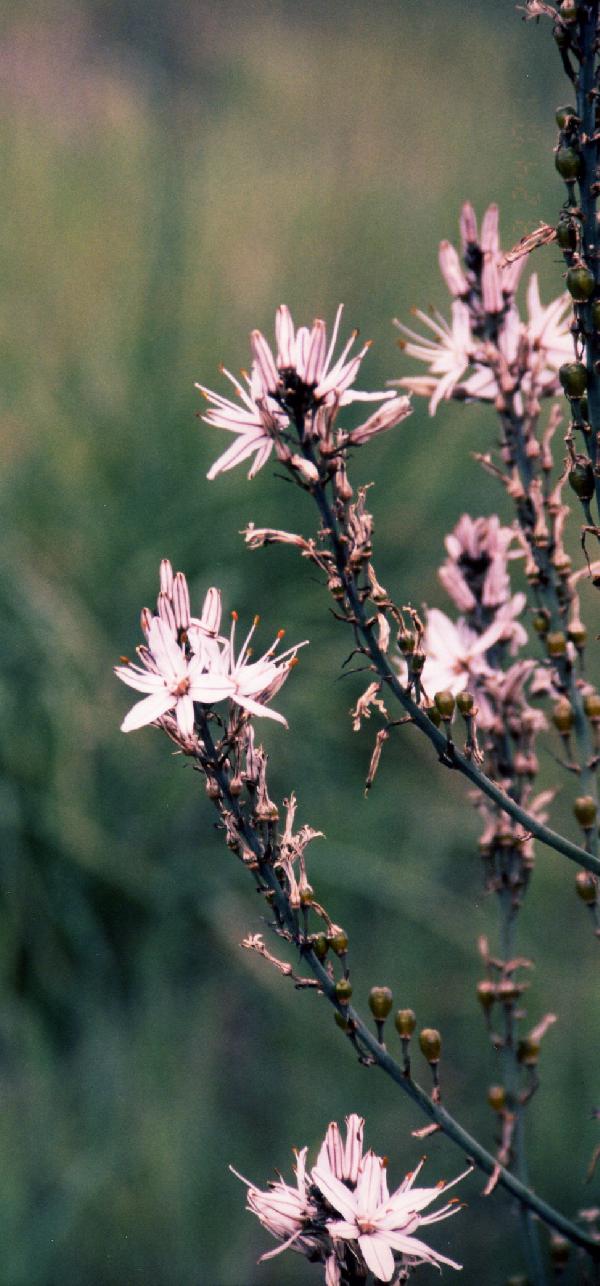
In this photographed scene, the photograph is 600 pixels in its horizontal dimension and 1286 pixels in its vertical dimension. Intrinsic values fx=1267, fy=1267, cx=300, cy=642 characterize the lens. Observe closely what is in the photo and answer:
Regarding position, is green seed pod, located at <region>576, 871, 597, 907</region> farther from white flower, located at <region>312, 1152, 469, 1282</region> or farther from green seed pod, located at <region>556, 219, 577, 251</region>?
green seed pod, located at <region>556, 219, 577, 251</region>

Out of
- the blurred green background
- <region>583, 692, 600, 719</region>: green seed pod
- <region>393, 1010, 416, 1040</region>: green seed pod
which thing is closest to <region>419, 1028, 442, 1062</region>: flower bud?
<region>393, 1010, 416, 1040</region>: green seed pod

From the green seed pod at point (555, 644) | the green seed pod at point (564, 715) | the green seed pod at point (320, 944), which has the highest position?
the green seed pod at point (555, 644)

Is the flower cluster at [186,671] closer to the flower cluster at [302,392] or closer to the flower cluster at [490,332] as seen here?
the flower cluster at [302,392]

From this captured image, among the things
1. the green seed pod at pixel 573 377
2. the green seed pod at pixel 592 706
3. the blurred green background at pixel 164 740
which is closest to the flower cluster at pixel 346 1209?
the green seed pod at pixel 592 706

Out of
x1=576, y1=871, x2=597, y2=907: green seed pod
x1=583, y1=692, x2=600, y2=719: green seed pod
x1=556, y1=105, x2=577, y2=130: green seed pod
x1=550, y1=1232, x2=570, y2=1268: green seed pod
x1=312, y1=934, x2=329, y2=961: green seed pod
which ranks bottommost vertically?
x1=550, y1=1232, x2=570, y2=1268: green seed pod

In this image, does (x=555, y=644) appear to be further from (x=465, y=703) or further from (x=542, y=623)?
(x=465, y=703)

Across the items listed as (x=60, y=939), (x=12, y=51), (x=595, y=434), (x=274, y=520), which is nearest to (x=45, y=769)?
(x=60, y=939)
